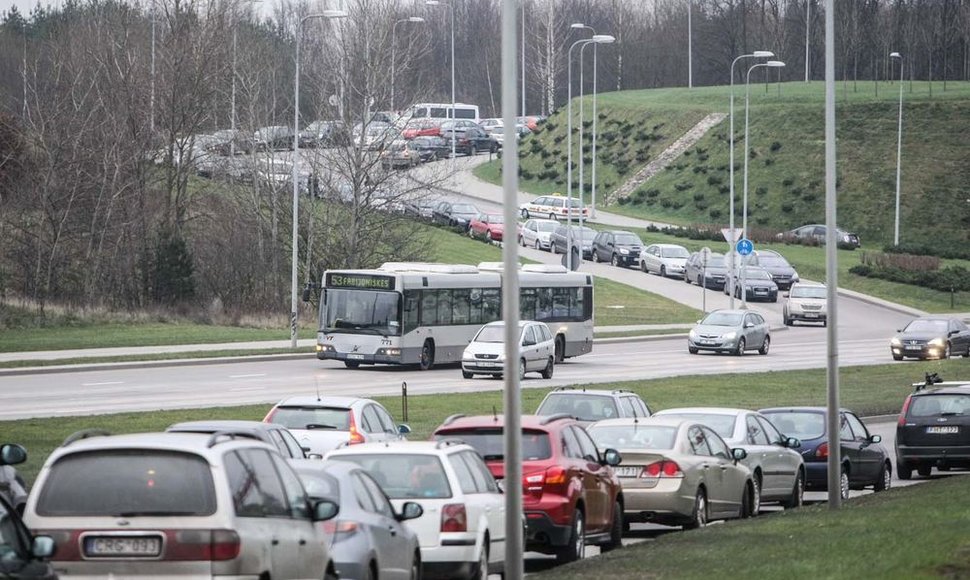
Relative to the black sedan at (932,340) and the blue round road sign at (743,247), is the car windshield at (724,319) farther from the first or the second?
the blue round road sign at (743,247)

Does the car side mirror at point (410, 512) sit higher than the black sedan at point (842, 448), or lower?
higher

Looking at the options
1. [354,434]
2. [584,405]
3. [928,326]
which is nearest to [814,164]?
[928,326]

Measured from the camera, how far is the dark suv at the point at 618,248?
8206 cm

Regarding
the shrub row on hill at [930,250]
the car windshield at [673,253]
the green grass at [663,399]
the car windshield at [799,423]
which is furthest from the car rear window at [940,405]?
the shrub row on hill at [930,250]

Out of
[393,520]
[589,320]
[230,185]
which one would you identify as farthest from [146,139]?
[393,520]

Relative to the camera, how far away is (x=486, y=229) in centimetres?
8456

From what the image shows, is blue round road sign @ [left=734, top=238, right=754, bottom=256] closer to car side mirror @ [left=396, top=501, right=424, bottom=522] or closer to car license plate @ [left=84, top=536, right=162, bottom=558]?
car side mirror @ [left=396, top=501, right=424, bottom=522]

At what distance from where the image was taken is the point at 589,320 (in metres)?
50.7

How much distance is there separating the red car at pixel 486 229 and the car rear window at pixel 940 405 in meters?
56.1

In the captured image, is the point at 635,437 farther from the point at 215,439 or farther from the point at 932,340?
the point at 932,340

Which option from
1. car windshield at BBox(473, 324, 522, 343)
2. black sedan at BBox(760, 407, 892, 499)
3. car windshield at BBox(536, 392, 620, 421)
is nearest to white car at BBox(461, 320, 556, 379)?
car windshield at BBox(473, 324, 522, 343)

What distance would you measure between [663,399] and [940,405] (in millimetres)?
8776

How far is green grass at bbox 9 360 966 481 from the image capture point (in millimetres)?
27422

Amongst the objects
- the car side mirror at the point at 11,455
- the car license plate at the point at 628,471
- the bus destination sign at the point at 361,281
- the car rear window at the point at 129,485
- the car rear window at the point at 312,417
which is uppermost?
the bus destination sign at the point at 361,281
